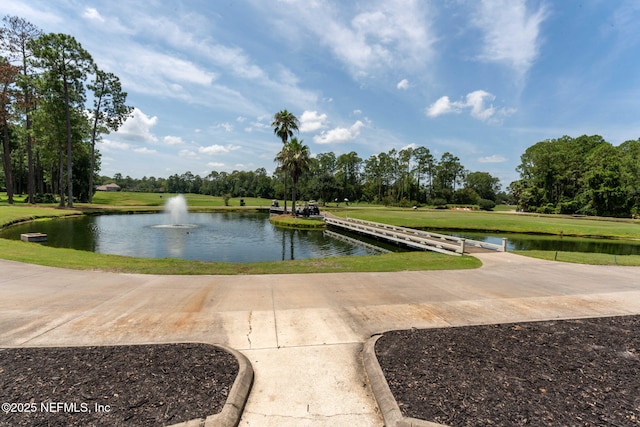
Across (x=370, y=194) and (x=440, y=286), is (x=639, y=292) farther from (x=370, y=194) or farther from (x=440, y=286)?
(x=370, y=194)

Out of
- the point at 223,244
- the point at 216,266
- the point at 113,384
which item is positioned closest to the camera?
the point at 113,384

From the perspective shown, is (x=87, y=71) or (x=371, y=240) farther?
(x=87, y=71)

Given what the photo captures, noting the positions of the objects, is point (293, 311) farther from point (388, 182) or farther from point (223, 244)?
point (388, 182)

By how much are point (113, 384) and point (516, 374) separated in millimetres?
5423

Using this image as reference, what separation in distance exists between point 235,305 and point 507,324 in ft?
19.4

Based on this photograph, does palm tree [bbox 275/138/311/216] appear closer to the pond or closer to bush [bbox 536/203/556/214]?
the pond

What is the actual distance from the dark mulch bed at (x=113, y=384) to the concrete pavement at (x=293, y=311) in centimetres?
43

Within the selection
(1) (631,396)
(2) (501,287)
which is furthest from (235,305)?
(2) (501,287)

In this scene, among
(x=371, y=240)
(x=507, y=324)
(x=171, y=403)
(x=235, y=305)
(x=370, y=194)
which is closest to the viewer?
(x=171, y=403)

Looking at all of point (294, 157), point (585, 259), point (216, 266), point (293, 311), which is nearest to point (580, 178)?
point (294, 157)

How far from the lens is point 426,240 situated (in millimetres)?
21906

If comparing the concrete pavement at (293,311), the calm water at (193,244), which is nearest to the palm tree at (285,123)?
the calm water at (193,244)

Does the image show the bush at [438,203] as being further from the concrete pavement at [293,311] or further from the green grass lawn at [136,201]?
the concrete pavement at [293,311]

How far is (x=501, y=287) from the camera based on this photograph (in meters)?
9.33
